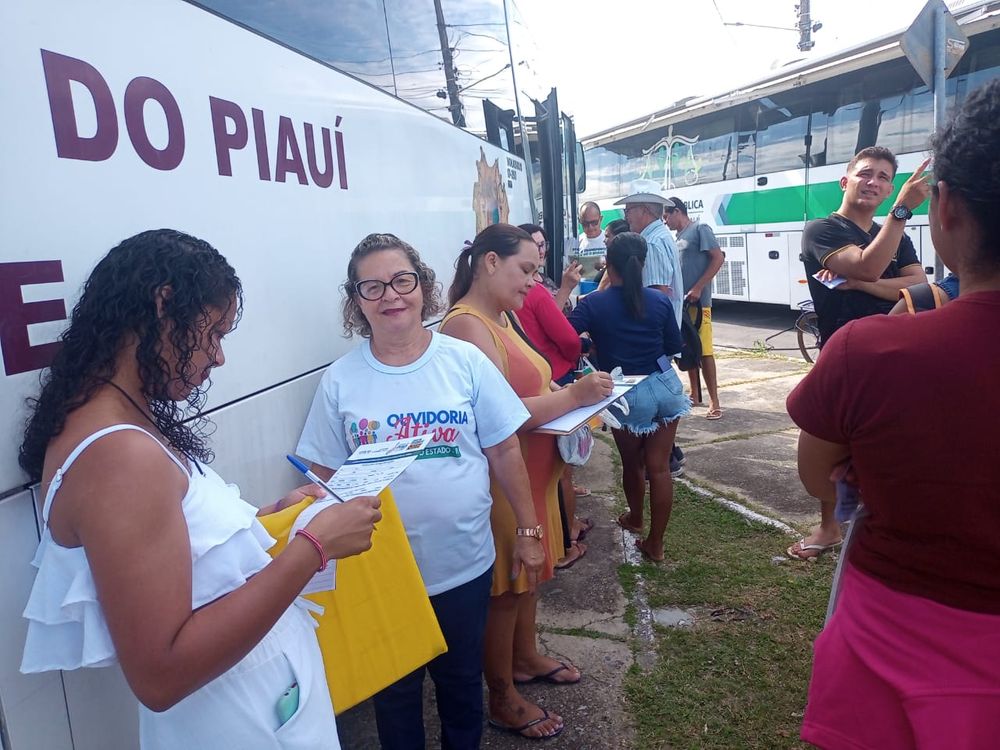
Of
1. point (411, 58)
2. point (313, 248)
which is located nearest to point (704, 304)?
point (411, 58)

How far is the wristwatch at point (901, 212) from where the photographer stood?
2795mm

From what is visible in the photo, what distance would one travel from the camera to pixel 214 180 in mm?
1699

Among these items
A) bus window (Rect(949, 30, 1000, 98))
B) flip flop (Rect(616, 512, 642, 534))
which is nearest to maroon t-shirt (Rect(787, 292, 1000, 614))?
flip flop (Rect(616, 512, 642, 534))

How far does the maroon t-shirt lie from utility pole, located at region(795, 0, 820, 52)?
20.8m

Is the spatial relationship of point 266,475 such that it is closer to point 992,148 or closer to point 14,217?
point 14,217

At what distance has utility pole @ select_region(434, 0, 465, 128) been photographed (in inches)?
143

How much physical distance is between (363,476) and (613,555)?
Result: 2.84m

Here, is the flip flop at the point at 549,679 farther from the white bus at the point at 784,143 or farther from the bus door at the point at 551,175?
the white bus at the point at 784,143

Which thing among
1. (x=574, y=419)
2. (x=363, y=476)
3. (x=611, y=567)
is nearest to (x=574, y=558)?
(x=611, y=567)

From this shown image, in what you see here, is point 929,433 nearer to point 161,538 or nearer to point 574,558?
point 161,538

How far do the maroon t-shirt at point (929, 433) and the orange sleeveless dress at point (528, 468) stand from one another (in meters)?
1.24

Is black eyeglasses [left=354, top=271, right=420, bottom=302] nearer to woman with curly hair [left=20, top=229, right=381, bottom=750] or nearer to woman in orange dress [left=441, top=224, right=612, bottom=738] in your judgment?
woman in orange dress [left=441, top=224, right=612, bottom=738]

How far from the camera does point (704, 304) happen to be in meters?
6.22

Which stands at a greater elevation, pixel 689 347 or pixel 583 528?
pixel 689 347
